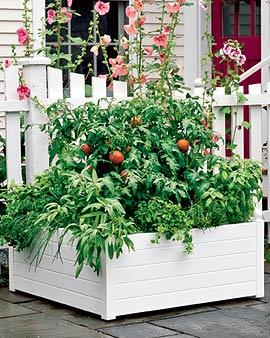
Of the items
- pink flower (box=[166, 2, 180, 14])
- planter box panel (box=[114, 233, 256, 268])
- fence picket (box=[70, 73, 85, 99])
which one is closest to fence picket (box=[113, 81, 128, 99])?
fence picket (box=[70, 73, 85, 99])

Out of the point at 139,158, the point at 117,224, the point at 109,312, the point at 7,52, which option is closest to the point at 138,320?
the point at 109,312

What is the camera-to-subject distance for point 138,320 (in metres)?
6.18

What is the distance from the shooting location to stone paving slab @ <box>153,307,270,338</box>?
5824mm

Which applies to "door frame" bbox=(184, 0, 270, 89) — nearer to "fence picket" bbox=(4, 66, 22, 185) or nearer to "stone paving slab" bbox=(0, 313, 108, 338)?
"fence picket" bbox=(4, 66, 22, 185)

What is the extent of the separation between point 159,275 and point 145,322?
12.2 inches

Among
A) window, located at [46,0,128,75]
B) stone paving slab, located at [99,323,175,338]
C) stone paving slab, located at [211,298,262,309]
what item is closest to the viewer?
stone paving slab, located at [99,323,175,338]

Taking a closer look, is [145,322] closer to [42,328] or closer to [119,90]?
[42,328]

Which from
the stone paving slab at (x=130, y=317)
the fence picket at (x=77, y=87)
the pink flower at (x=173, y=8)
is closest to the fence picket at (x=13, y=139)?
the fence picket at (x=77, y=87)

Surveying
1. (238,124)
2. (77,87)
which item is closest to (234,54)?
(238,124)

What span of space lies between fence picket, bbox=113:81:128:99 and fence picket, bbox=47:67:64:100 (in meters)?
0.42

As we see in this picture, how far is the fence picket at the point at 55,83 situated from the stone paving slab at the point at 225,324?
186 cm

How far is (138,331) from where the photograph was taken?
19.4 ft

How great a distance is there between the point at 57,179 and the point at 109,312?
0.95 meters

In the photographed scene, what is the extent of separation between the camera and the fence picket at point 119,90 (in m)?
7.41
